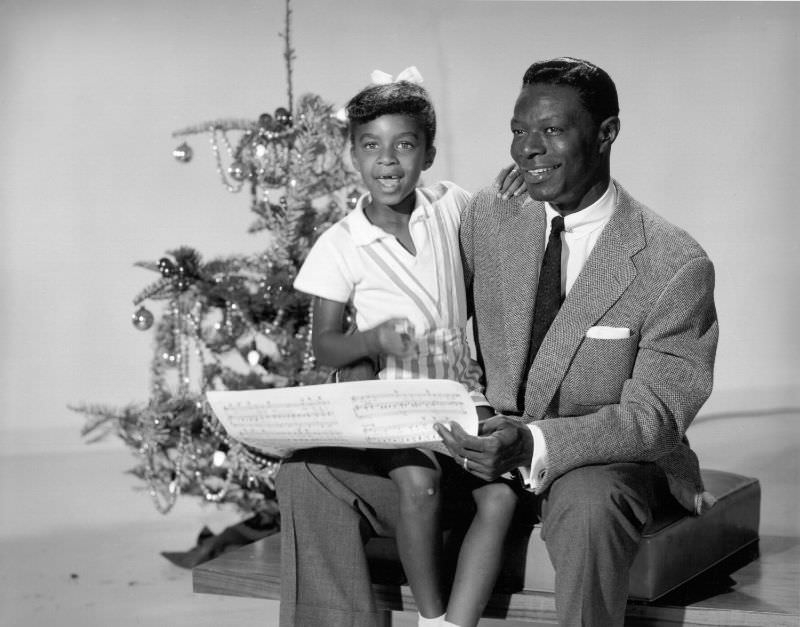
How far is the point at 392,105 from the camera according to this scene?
2748 millimetres

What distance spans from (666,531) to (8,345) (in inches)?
185

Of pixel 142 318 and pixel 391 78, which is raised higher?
pixel 391 78

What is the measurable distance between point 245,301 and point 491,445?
182 centimetres

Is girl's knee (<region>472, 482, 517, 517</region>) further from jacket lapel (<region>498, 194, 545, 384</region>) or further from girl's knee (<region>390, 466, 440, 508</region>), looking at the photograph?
jacket lapel (<region>498, 194, 545, 384</region>)

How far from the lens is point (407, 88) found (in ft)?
9.18

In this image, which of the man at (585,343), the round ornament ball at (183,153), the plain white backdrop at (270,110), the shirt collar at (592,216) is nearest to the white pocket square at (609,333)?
the man at (585,343)

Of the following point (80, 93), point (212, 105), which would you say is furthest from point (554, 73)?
point (80, 93)

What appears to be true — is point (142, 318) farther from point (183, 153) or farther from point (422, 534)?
point (422, 534)

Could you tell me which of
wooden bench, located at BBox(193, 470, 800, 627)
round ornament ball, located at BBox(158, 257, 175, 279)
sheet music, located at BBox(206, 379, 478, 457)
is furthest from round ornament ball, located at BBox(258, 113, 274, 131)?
sheet music, located at BBox(206, 379, 478, 457)

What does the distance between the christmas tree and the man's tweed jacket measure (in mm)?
1270

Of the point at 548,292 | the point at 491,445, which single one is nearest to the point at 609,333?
the point at 548,292

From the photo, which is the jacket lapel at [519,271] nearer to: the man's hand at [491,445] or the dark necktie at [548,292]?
the dark necktie at [548,292]

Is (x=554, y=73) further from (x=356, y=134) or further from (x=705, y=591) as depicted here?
(x=705, y=591)

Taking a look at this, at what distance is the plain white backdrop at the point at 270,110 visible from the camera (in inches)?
229
